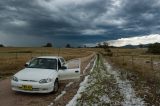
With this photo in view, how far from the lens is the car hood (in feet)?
35.4

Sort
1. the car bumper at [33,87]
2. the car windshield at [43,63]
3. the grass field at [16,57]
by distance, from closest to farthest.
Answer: the car bumper at [33,87] < the car windshield at [43,63] < the grass field at [16,57]

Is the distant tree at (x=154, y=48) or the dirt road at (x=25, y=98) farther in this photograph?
the distant tree at (x=154, y=48)

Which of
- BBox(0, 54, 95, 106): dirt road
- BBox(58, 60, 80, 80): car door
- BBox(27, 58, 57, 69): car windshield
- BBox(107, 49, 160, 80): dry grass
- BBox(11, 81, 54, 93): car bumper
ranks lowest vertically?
BBox(107, 49, 160, 80): dry grass

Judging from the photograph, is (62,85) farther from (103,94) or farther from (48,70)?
(103,94)

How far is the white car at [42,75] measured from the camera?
10609 mm

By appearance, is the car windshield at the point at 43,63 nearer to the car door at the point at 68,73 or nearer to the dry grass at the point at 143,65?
the car door at the point at 68,73

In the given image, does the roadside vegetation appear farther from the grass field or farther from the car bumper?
the grass field

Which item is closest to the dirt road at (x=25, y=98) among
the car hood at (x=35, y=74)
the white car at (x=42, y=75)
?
the white car at (x=42, y=75)

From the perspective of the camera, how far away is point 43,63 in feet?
42.1

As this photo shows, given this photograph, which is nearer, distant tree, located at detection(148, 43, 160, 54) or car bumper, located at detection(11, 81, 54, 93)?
car bumper, located at detection(11, 81, 54, 93)

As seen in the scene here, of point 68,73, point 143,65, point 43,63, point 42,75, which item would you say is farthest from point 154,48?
point 42,75

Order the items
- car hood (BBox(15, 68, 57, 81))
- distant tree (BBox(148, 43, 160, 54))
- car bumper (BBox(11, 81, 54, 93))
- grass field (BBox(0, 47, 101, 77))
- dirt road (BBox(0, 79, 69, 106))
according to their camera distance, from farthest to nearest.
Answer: distant tree (BBox(148, 43, 160, 54)) < grass field (BBox(0, 47, 101, 77)) < car hood (BBox(15, 68, 57, 81)) < car bumper (BBox(11, 81, 54, 93)) < dirt road (BBox(0, 79, 69, 106))

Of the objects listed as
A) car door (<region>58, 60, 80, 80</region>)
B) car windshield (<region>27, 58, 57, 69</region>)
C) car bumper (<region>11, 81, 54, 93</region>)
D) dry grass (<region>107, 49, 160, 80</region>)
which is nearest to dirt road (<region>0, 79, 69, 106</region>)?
car bumper (<region>11, 81, 54, 93</region>)

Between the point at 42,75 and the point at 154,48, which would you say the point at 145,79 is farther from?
the point at 154,48
